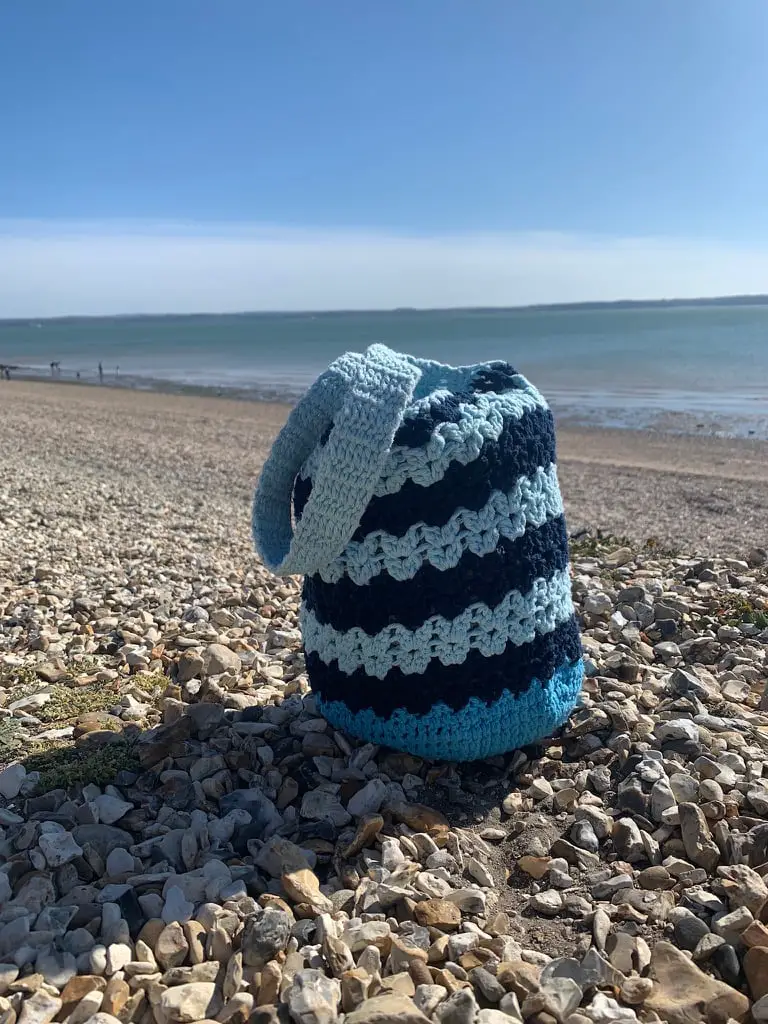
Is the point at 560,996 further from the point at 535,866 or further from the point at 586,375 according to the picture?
the point at 586,375

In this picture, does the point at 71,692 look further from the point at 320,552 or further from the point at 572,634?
the point at 572,634

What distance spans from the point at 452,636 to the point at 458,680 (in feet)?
0.56

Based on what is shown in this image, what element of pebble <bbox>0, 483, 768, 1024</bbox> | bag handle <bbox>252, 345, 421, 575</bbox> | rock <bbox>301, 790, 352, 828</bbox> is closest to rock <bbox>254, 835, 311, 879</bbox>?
pebble <bbox>0, 483, 768, 1024</bbox>

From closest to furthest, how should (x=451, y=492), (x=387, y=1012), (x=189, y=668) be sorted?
(x=387, y=1012)
(x=451, y=492)
(x=189, y=668)

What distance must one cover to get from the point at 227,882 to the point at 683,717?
1978 mm

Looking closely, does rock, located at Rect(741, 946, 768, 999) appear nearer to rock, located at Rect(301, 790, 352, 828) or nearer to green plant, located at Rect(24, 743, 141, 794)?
rock, located at Rect(301, 790, 352, 828)

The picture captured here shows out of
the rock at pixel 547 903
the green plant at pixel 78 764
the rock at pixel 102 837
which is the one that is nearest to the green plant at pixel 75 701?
the green plant at pixel 78 764

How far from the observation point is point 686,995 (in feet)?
7.18

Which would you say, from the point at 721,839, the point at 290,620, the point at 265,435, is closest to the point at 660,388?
the point at 265,435

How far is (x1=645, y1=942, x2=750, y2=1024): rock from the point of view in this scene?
7.00 ft

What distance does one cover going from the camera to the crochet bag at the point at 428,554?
2.90 m

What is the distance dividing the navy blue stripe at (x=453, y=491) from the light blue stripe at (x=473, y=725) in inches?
27.2

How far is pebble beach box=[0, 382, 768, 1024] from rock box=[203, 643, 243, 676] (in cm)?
1

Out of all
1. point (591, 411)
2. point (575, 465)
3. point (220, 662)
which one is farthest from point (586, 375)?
point (220, 662)
